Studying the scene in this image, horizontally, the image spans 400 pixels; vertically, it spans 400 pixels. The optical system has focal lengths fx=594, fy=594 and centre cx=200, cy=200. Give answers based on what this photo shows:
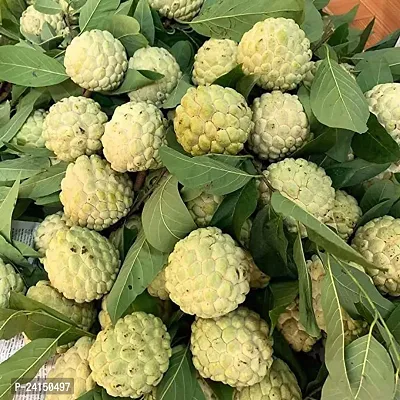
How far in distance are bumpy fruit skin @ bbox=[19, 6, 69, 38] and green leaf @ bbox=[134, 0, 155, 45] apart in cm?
17

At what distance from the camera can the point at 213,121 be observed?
90 centimetres

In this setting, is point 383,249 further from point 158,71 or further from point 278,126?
point 158,71

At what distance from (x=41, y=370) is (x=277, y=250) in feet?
1.49

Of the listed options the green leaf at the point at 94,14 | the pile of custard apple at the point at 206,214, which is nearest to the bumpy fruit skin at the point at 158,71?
the pile of custard apple at the point at 206,214

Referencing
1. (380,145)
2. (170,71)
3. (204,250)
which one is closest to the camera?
(204,250)

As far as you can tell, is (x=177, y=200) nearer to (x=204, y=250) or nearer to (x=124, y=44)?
(x=204, y=250)

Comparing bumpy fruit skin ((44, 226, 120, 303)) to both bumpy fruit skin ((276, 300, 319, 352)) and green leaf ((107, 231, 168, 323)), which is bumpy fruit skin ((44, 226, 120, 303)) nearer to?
green leaf ((107, 231, 168, 323))

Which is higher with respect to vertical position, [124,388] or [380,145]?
[380,145]

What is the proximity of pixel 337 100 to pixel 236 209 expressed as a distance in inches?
9.4

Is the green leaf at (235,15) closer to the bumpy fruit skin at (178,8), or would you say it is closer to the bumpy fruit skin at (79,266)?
the bumpy fruit skin at (178,8)

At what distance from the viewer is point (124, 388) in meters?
0.85

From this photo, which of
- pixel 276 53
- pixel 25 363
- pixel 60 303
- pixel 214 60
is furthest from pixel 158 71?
pixel 25 363

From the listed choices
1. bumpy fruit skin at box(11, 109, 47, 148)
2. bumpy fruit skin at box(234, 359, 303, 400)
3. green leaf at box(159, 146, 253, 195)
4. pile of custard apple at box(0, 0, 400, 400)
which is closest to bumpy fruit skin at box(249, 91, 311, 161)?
pile of custard apple at box(0, 0, 400, 400)

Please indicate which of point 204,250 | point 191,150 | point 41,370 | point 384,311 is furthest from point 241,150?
point 41,370
